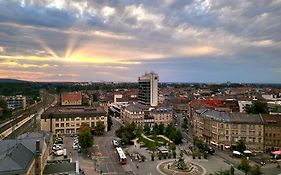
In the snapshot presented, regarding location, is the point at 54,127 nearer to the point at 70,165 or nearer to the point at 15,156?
the point at 70,165

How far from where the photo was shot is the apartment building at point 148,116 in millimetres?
98125

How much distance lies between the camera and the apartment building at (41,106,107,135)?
3415 inches

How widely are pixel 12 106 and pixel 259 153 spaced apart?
119554 mm

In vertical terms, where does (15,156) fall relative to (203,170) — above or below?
above

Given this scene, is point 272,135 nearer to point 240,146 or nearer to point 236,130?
point 236,130

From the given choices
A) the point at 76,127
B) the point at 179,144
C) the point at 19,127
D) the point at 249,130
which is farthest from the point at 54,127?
the point at 249,130

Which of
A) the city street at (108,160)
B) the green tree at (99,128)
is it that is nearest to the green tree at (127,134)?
the city street at (108,160)

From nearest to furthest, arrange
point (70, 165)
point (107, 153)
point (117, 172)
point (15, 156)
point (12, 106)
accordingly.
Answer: point (15, 156)
point (70, 165)
point (117, 172)
point (107, 153)
point (12, 106)

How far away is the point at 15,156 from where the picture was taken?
34875 mm

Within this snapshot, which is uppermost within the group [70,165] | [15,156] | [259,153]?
[15,156]

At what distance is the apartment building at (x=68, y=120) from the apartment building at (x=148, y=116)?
34.7 ft

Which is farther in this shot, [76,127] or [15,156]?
[76,127]

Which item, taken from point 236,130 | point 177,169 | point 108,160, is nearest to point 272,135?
point 236,130

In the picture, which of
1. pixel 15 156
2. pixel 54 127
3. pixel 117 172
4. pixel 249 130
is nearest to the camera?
pixel 15 156
